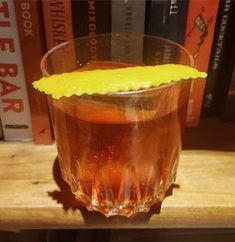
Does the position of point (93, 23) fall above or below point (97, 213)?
above

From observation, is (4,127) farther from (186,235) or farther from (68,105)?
(186,235)

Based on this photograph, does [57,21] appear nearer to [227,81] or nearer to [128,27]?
[128,27]

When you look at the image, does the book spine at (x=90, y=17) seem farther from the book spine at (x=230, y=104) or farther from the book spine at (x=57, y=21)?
the book spine at (x=230, y=104)

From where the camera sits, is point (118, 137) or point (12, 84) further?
point (12, 84)

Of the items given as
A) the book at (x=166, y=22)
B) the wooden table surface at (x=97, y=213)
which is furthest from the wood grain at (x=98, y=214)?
the book at (x=166, y=22)

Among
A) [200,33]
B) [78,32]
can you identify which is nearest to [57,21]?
[78,32]

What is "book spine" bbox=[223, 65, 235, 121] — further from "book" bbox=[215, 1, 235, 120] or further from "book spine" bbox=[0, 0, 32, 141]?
"book spine" bbox=[0, 0, 32, 141]

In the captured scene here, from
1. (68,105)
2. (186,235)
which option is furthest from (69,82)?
(186,235)
